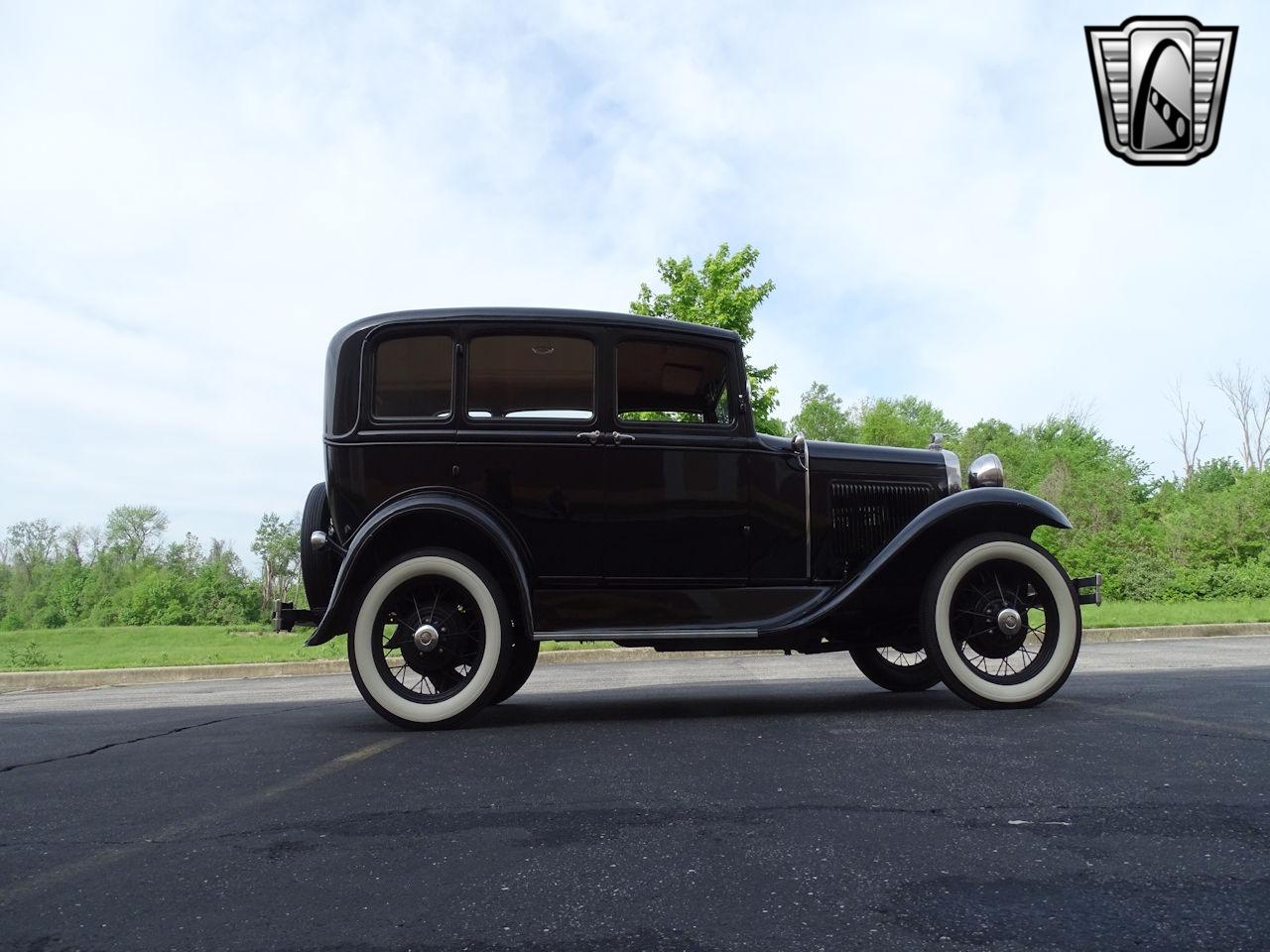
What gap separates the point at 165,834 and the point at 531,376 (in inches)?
114

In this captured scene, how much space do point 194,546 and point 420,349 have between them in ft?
232

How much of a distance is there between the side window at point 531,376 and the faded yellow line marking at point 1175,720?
2.93m

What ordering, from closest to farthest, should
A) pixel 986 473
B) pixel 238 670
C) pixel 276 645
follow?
pixel 986 473, pixel 238 670, pixel 276 645

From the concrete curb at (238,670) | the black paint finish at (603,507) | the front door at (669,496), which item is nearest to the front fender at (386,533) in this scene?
the black paint finish at (603,507)

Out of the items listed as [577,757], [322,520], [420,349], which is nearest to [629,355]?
[420,349]

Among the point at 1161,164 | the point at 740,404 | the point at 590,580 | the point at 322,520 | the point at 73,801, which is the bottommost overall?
the point at 73,801

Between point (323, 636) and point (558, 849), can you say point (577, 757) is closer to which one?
point (558, 849)

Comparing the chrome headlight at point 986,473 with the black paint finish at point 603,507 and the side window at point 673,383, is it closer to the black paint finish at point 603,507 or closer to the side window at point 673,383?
the black paint finish at point 603,507

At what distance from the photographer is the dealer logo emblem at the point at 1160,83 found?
6922 millimetres

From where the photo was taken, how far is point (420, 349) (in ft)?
16.6

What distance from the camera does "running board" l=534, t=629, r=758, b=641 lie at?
15.3 ft

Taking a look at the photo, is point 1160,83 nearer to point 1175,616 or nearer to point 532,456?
point 532,456

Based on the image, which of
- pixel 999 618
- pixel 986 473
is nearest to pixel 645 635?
pixel 999 618

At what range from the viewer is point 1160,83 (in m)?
7.42
